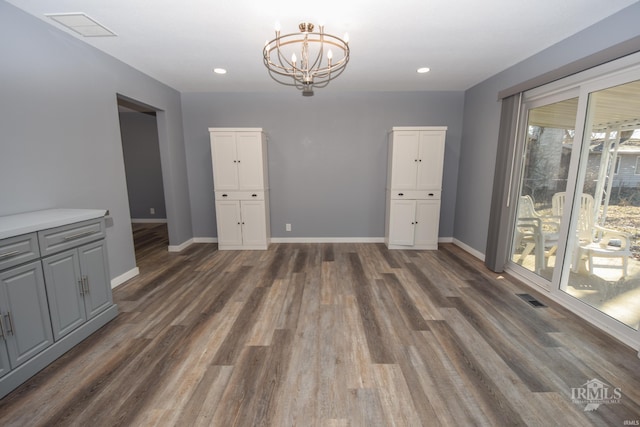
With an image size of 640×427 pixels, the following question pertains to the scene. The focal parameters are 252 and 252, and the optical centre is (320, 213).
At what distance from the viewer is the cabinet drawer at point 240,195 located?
13.5 ft

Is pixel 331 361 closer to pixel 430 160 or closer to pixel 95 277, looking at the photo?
pixel 95 277

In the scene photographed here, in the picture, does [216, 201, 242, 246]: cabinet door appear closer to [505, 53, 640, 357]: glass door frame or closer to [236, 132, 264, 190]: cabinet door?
[236, 132, 264, 190]: cabinet door

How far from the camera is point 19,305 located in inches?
62.1

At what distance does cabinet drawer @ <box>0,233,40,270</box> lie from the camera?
58.9 inches

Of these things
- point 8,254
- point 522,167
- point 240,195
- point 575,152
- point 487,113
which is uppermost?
point 487,113

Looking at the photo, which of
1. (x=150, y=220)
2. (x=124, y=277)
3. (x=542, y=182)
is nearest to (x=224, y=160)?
(x=124, y=277)

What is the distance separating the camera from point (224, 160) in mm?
4027

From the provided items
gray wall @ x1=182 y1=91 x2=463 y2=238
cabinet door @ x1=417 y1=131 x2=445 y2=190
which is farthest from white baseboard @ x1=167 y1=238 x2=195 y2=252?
cabinet door @ x1=417 y1=131 x2=445 y2=190

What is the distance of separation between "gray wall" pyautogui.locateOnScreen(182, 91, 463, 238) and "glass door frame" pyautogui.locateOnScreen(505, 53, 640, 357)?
53.6 inches

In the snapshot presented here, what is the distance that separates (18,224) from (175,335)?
1.29m

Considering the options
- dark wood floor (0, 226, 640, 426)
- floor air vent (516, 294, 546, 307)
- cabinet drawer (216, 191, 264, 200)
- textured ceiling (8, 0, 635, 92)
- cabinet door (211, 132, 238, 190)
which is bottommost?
dark wood floor (0, 226, 640, 426)

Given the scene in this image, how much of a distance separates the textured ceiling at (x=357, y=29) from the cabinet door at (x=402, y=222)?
1916 millimetres

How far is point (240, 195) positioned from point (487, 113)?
3.91 meters

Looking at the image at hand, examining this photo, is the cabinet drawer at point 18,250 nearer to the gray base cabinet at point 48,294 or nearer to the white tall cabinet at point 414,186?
the gray base cabinet at point 48,294
